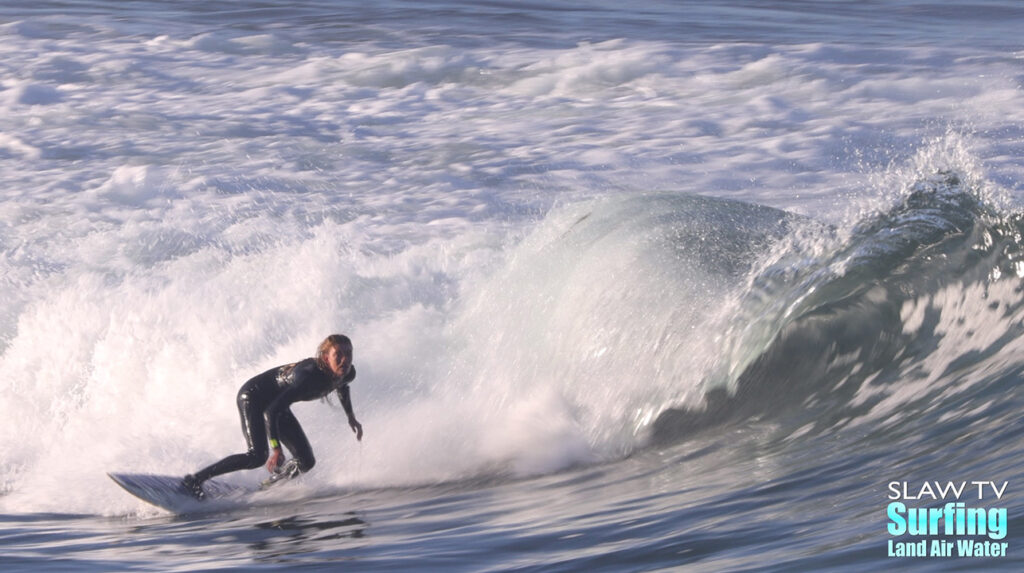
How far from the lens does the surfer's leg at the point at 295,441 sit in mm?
7289

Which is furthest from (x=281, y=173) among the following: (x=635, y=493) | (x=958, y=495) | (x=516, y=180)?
(x=958, y=495)

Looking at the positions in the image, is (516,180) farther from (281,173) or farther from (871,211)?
(871,211)

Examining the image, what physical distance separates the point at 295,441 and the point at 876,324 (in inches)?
143

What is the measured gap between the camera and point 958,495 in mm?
5141

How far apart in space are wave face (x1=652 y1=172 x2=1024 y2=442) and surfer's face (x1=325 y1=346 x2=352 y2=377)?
1886 millimetres

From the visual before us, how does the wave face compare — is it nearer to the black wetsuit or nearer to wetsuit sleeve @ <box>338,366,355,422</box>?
wetsuit sleeve @ <box>338,366,355,422</box>

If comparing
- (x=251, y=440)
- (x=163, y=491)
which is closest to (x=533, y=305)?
(x=251, y=440)

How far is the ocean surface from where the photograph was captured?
580 cm

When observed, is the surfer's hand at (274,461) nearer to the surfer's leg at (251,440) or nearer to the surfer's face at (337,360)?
the surfer's leg at (251,440)

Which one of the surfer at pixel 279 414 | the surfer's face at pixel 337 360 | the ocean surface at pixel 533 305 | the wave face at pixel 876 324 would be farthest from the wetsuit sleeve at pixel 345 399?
the wave face at pixel 876 324

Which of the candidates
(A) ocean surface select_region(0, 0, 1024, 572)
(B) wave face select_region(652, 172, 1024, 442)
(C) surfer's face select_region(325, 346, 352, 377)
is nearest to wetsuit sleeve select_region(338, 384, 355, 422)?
(C) surfer's face select_region(325, 346, 352, 377)

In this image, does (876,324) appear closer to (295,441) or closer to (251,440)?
(295,441)

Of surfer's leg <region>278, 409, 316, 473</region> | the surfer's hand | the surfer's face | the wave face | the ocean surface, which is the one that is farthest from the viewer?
the wave face

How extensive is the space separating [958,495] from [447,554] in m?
2.06
